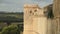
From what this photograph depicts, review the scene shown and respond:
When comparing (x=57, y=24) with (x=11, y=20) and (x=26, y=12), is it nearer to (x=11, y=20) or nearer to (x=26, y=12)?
(x=26, y=12)

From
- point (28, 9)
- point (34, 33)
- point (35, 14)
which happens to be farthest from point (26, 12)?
point (34, 33)

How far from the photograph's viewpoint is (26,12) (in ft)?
12.5

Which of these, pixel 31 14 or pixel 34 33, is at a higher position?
pixel 31 14

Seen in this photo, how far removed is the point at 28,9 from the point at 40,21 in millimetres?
498

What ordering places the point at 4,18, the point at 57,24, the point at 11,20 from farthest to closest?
the point at 4,18 → the point at 11,20 → the point at 57,24

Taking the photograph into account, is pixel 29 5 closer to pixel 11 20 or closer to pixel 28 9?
pixel 28 9

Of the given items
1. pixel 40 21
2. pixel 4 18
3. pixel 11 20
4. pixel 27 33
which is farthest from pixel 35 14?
pixel 4 18

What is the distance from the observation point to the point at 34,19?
3516mm

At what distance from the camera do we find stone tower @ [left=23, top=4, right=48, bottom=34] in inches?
130

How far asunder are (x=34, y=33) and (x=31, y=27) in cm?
23

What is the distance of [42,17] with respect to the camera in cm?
331

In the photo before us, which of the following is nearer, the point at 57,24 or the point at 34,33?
the point at 57,24

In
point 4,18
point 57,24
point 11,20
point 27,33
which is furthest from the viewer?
point 4,18

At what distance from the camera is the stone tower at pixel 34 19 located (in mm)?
3294
